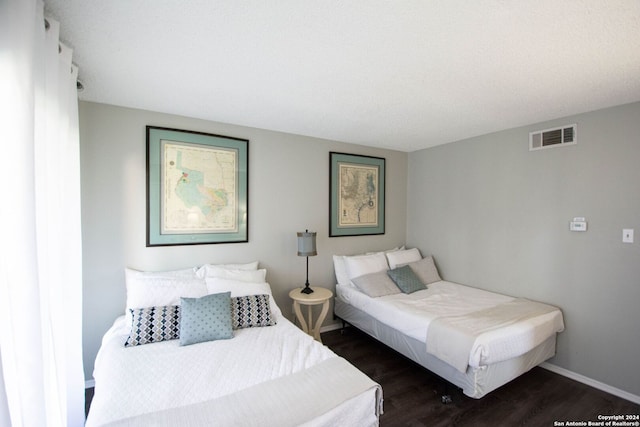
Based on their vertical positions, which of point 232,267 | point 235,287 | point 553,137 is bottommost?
point 235,287

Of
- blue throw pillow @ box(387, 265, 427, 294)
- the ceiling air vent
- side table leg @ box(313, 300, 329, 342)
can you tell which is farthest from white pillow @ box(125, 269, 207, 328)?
the ceiling air vent

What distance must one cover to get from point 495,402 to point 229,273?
2498mm

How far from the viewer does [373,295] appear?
3066mm

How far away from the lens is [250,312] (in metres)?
2.32

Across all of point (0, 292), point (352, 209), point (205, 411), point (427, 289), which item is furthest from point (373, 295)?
point (0, 292)

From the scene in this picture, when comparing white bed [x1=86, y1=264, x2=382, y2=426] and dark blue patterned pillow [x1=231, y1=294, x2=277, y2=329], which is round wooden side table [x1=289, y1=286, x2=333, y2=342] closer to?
dark blue patterned pillow [x1=231, y1=294, x2=277, y2=329]

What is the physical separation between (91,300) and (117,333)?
507mm

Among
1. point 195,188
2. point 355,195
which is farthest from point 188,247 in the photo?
point 355,195

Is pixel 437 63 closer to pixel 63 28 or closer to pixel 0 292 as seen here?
pixel 63 28

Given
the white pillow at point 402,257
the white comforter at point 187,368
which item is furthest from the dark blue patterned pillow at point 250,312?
the white pillow at point 402,257

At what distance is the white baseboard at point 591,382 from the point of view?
2257 mm

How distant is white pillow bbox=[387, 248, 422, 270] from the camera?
144 inches

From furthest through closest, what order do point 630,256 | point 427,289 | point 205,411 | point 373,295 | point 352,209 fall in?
point 352,209 < point 427,289 < point 373,295 < point 630,256 < point 205,411

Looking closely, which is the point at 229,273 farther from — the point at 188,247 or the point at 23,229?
the point at 23,229
